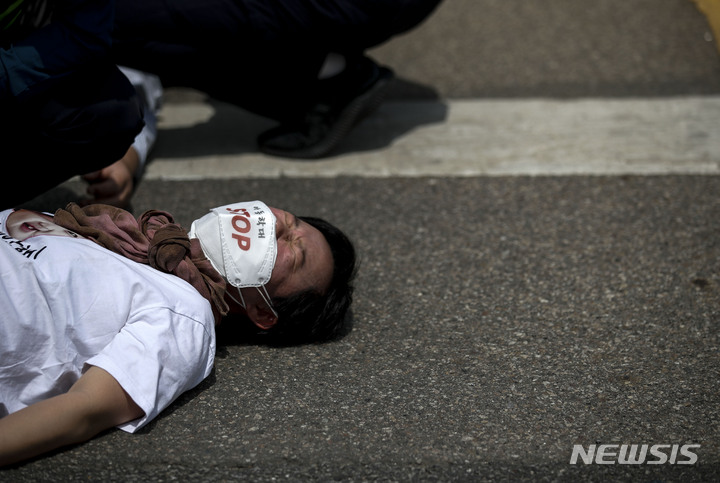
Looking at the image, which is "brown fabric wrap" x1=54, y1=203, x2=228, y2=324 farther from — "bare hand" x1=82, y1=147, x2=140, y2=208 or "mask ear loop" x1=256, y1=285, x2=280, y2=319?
"bare hand" x1=82, y1=147, x2=140, y2=208

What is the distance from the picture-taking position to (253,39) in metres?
3.38

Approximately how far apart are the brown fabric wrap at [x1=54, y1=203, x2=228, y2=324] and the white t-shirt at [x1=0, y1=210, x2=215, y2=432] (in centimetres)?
11

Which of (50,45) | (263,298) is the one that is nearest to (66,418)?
(263,298)

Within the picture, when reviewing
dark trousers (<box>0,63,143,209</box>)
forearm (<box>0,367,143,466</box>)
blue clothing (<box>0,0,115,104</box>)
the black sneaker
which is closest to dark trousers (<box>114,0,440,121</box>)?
the black sneaker

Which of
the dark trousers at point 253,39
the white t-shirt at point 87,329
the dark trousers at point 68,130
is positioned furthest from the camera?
the dark trousers at point 253,39

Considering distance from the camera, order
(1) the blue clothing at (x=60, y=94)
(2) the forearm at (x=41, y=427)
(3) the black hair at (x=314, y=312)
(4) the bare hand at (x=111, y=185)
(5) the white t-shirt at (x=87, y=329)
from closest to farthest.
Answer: (2) the forearm at (x=41, y=427)
(5) the white t-shirt at (x=87, y=329)
(3) the black hair at (x=314, y=312)
(1) the blue clothing at (x=60, y=94)
(4) the bare hand at (x=111, y=185)

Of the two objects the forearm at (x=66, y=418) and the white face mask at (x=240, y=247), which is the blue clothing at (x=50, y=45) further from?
the forearm at (x=66, y=418)

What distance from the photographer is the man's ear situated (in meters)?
2.41

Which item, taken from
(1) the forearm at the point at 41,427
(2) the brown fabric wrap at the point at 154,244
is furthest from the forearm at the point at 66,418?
(2) the brown fabric wrap at the point at 154,244

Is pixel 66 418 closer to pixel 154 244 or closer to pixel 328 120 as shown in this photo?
pixel 154 244

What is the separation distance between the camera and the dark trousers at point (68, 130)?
2.62 meters

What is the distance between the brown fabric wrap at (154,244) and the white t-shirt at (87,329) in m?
0.11

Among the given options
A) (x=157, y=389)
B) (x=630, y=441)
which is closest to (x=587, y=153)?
(x=630, y=441)

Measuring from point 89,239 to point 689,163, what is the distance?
8.67ft
